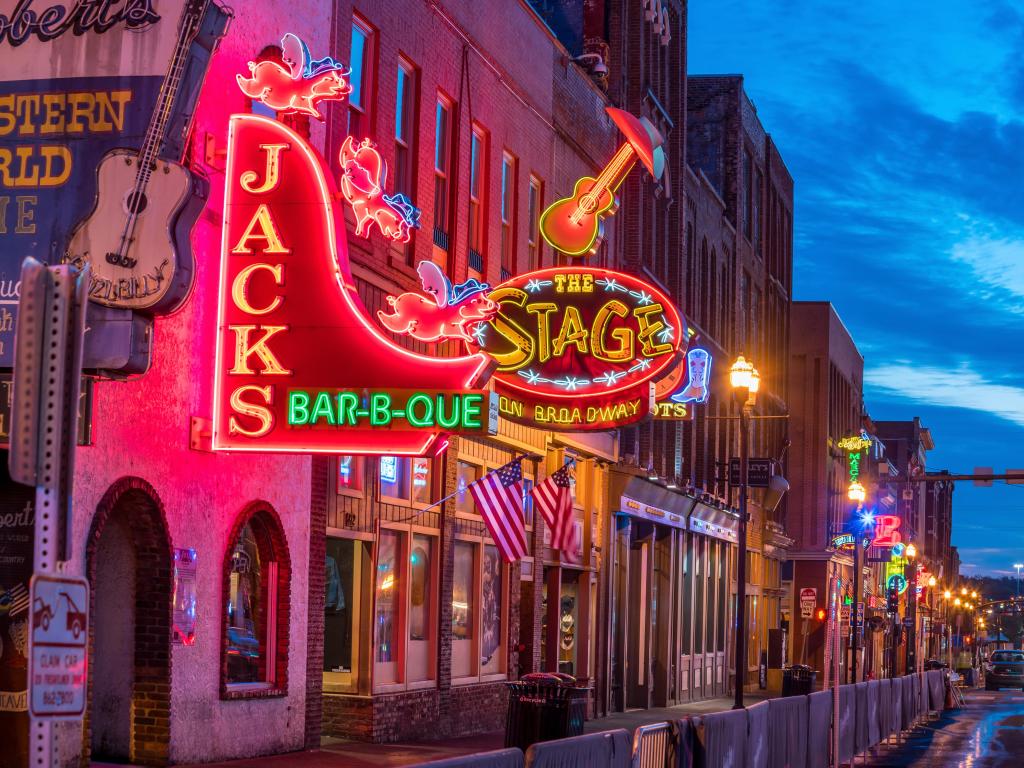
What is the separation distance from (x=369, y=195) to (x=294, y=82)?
1.45 meters

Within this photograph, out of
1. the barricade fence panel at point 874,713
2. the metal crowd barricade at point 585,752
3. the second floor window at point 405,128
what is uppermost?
the second floor window at point 405,128

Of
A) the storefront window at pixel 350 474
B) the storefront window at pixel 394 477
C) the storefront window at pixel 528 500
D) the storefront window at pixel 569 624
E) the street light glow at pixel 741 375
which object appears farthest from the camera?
the street light glow at pixel 741 375

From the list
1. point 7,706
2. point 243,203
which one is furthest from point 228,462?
point 7,706

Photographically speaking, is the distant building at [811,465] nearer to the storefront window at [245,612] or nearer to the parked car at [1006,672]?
the parked car at [1006,672]

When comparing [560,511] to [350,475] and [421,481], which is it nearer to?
[421,481]

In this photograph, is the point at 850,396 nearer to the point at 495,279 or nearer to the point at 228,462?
the point at 495,279

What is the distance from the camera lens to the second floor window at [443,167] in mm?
23969

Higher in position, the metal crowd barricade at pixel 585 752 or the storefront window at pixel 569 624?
the metal crowd barricade at pixel 585 752

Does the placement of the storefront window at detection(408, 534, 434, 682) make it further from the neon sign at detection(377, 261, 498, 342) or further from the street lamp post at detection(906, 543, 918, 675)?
the street lamp post at detection(906, 543, 918, 675)

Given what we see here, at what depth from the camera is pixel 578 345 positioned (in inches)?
922

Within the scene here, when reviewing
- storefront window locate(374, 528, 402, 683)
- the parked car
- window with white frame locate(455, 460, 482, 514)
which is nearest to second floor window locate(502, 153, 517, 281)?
window with white frame locate(455, 460, 482, 514)

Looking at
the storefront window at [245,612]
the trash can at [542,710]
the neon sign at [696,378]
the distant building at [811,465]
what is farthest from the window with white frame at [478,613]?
the distant building at [811,465]

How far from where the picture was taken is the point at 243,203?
661 inches

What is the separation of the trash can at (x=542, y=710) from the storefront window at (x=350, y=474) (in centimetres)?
404
